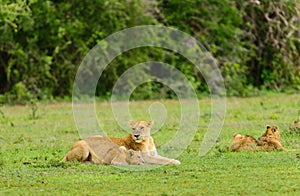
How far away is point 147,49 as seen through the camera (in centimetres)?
2177

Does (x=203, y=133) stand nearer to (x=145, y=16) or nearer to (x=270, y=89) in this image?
(x=145, y=16)

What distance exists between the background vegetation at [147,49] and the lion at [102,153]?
944 centimetres

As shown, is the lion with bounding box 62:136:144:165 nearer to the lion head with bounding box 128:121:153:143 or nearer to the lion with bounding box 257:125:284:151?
the lion head with bounding box 128:121:153:143

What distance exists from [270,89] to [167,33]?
3.57 m

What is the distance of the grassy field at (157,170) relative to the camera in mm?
8055

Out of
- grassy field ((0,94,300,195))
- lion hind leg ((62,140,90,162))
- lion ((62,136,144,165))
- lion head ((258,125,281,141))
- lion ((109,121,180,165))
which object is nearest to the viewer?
grassy field ((0,94,300,195))

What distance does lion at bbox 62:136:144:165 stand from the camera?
372 inches

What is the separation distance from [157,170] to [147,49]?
41.6 ft

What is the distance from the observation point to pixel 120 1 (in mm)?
21594

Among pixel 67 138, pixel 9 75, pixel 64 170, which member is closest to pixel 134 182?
pixel 64 170

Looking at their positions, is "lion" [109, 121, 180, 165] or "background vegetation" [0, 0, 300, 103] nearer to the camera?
"lion" [109, 121, 180, 165]

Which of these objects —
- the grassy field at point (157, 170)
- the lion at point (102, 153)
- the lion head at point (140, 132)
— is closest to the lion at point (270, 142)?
the grassy field at point (157, 170)

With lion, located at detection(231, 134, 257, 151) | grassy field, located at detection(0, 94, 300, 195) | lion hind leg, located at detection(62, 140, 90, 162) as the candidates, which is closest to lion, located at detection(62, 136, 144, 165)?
lion hind leg, located at detection(62, 140, 90, 162)

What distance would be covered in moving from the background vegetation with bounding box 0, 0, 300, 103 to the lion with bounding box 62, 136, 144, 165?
31.0 feet
